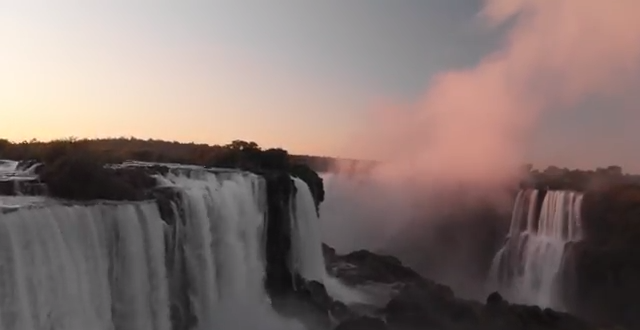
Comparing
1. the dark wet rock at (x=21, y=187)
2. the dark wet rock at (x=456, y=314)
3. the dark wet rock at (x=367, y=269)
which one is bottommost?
the dark wet rock at (x=456, y=314)

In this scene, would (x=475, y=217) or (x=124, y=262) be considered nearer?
(x=124, y=262)

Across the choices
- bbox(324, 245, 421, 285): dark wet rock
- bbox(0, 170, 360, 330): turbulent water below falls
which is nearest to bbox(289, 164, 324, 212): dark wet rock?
bbox(324, 245, 421, 285): dark wet rock

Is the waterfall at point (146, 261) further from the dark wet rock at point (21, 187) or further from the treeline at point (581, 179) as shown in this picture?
the treeline at point (581, 179)

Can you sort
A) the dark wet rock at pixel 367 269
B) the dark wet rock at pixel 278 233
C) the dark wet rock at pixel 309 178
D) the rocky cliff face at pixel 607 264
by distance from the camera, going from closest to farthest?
the dark wet rock at pixel 278 233, the rocky cliff face at pixel 607 264, the dark wet rock at pixel 367 269, the dark wet rock at pixel 309 178

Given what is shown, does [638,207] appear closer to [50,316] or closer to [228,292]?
[228,292]

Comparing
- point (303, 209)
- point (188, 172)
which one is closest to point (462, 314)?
point (303, 209)

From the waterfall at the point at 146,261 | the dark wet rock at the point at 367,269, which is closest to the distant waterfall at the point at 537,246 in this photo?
the dark wet rock at the point at 367,269

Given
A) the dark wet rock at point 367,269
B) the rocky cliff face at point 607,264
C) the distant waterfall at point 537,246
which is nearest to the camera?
the rocky cliff face at point 607,264
